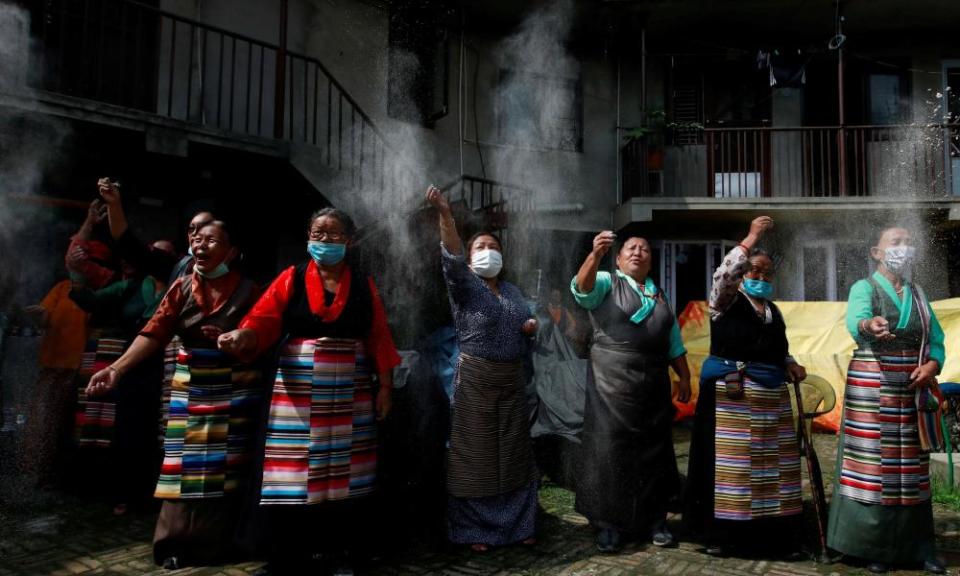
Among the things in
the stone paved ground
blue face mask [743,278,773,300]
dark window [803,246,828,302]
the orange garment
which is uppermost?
dark window [803,246,828,302]

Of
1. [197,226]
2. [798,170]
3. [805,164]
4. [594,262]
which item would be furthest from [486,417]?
[798,170]

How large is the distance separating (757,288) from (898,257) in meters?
0.76

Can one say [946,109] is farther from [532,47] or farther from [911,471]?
[911,471]

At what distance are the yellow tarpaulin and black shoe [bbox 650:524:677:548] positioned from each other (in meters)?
4.78

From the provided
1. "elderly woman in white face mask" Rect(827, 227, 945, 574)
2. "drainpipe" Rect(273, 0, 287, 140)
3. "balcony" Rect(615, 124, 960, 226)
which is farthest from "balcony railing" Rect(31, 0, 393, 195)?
"elderly woman in white face mask" Rect(827, 227, 945, 574)

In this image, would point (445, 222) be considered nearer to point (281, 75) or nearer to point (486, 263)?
point (486, 263)

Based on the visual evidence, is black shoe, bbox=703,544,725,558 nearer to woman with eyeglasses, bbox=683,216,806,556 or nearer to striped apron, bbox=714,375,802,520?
woman with eyeglasses, bbox=683,216,806,556

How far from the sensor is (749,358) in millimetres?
3584

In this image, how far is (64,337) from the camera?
16.8 ft

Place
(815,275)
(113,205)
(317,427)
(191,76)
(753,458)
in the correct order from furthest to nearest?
1. (815,275)
2. (191,76)
3. (113,205)
4. (753,458)
5. (317,427)

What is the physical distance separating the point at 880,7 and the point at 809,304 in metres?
5.32

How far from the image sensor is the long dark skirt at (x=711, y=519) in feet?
11.5

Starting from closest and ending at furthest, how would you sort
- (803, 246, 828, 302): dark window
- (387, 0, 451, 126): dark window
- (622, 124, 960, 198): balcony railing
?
(387, 0, 451, 126): dark window
(622, 124, 960, 198): balcony railing
(803, 246, 828, 302): dark window

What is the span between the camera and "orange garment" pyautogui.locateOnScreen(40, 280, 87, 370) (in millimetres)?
5059
